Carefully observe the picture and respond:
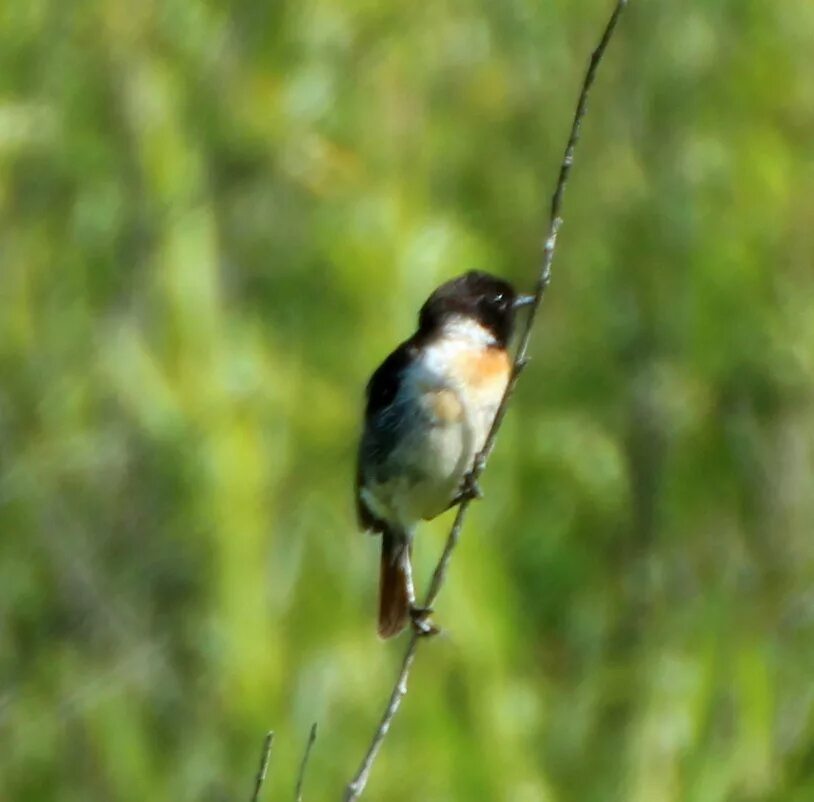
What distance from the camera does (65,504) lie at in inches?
303

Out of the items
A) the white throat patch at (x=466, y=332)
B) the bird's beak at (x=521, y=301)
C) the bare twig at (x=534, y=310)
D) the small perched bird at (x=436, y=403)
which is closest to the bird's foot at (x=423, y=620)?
the small perched bird at (x=436, y=403)

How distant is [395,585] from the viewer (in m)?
5.02

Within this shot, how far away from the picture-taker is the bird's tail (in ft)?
16.4

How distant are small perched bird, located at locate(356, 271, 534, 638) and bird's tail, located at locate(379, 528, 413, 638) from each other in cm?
5

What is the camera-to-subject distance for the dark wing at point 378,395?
15.3ft

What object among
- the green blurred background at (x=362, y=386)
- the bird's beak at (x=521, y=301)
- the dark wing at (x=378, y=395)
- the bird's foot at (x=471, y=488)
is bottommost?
the bird's foot at (x=471, y=488)

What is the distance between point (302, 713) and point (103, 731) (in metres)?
0.76

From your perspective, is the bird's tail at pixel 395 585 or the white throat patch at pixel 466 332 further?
the bird's tail at pixel 395 585

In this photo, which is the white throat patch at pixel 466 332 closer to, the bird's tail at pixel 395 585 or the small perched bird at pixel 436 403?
the small perched bird at pixel 436 403

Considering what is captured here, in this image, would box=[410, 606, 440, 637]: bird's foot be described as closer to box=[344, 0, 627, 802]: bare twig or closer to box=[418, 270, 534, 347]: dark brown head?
box=[418, 270, 534, 347]: dark brown head

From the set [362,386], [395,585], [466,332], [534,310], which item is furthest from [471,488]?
[362,386]

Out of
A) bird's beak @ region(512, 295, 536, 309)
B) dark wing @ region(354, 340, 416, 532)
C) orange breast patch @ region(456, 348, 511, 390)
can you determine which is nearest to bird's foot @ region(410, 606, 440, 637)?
dark wing @ region(354, 340, 416, 532)

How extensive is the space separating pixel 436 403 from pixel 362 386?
1.89m

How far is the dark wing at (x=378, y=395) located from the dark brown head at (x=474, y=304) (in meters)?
0.09
